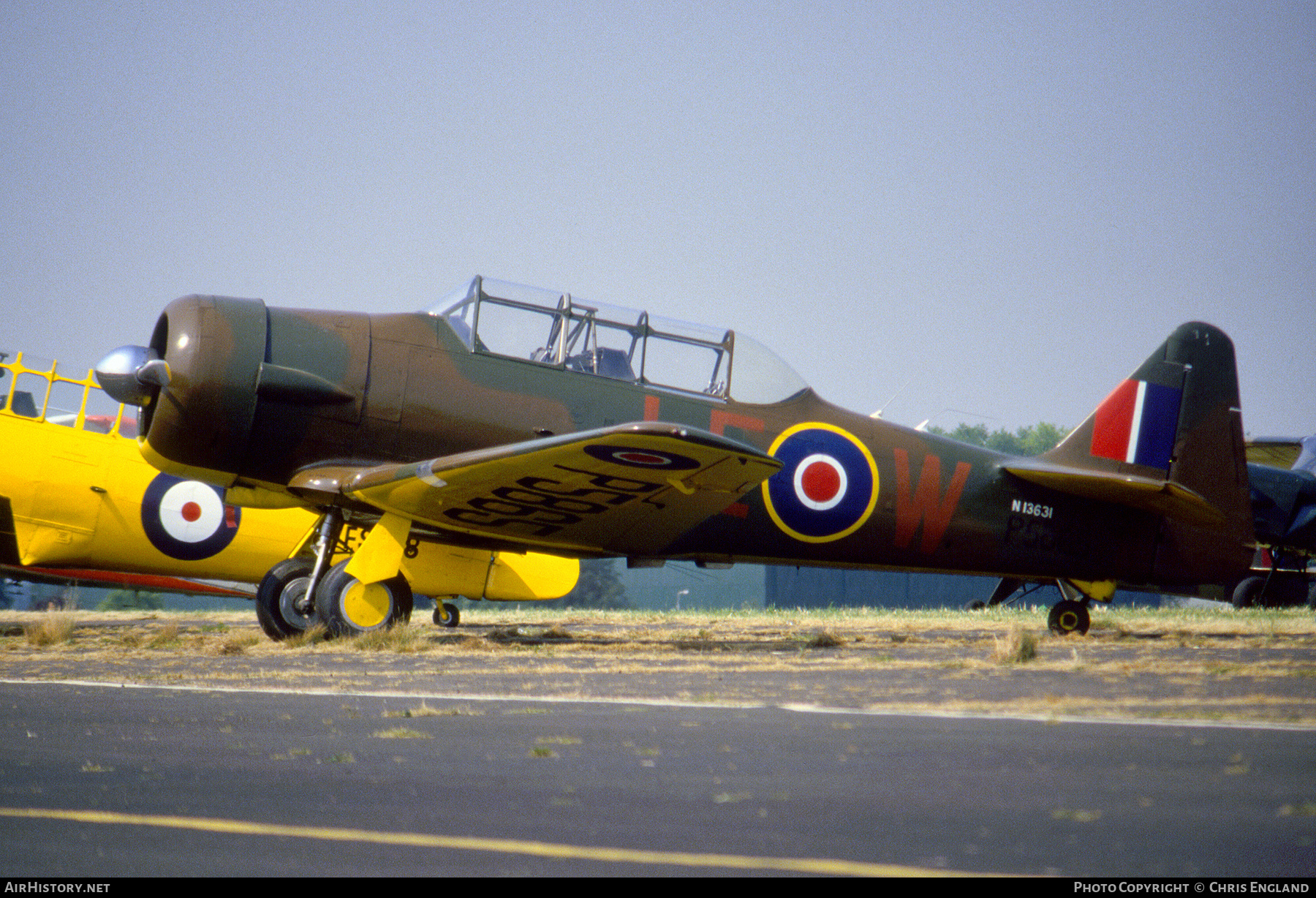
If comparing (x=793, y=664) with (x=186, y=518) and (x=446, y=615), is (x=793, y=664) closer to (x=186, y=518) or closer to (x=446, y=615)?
(x=446, y=615)

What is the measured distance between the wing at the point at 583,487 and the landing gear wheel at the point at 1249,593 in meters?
14.7

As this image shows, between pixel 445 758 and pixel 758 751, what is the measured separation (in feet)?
3.02

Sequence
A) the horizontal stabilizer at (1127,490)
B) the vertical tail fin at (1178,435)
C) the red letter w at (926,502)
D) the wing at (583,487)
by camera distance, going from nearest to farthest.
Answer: the wing at (583,487)
the red letter w at (926,502)
the horizontal stabilizer at (1127,490)
the vertical tail fin at (1178,435)

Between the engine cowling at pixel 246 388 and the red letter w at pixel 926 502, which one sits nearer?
the engine cowling at pixel 246 388

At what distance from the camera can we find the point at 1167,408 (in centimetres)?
1088

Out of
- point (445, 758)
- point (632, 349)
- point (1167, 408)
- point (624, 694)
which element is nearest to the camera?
point (445, 758)

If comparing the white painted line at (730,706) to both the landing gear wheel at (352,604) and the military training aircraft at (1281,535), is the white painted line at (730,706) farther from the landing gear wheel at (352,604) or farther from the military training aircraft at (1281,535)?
the military training aircraft at (1281,535)

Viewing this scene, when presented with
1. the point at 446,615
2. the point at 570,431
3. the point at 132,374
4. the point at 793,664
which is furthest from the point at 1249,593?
the point at 132,374

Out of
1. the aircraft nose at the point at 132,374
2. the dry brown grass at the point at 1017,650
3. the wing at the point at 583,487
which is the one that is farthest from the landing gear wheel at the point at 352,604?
the dry brown grass at the point at 1017,650

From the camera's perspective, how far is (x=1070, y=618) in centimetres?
1059

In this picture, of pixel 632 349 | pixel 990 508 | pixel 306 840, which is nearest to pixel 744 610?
pixel 990 508

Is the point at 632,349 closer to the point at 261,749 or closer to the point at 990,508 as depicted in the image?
the point at 990,508

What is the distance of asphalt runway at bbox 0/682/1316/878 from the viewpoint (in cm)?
199

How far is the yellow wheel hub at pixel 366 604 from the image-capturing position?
27.2 ft
